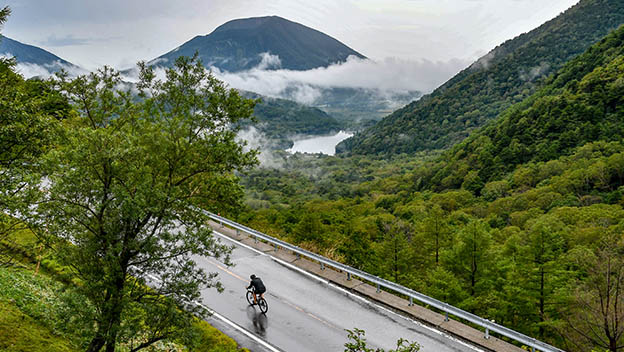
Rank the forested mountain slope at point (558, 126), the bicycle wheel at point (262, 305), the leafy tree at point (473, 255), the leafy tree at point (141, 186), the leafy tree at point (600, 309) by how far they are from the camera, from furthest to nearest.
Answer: the forested mountain slope at point (558, 126)
the leafy tree at point (473, 255)
the bicycle wheel at point (262, 305)
the leafy tree at point (600, 309)
the leafy tree at point (141, 186)

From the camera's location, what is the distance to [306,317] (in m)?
14.4

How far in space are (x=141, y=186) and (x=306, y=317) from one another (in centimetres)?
876

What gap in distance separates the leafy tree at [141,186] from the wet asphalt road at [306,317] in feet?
15.3

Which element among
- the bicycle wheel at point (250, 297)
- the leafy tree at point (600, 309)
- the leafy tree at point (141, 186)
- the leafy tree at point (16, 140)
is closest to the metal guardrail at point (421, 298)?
the leafy tree at point (141, 186)

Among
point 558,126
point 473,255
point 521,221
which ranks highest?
point 558,126

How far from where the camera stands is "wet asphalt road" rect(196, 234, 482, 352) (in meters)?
12.9

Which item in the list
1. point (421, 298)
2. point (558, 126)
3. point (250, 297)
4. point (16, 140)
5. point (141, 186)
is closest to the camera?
point (141, 186)

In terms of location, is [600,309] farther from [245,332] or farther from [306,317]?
[245,332]

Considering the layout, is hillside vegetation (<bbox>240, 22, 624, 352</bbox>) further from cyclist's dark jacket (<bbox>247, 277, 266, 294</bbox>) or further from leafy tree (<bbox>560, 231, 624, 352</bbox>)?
cyclist's dark jacket (<bbox>247, 277, 266, 294</bbox>)

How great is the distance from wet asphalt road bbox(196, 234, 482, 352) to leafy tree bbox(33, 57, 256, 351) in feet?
15.3

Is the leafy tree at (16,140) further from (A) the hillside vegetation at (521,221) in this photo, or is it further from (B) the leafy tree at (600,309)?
(B) the leafy tree at (600,309)

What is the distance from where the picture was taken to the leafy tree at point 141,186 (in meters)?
8.06

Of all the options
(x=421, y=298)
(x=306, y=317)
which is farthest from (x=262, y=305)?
(x=421, y=298)

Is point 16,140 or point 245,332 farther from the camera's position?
point 245,332
